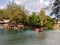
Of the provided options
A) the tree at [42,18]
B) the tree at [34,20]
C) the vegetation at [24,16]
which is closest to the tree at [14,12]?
the vegetation at [24,16]

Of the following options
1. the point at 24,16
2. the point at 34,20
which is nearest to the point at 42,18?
the point at 34,20

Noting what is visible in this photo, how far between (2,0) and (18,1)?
54 centimetres

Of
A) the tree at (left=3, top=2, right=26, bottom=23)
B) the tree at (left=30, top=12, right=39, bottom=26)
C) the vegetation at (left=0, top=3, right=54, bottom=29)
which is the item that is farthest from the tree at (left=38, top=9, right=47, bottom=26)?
the tree at (left=3, top=2, right=26, bottom=23)

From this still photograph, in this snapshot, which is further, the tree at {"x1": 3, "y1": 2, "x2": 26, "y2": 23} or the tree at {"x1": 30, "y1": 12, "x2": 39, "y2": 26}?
the tree at {"x1": 30, "y1": 12, "x2": 39, "y2": 26}

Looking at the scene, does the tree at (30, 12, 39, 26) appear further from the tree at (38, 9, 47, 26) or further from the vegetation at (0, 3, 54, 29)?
the tree at (38, 9, 47, 26)

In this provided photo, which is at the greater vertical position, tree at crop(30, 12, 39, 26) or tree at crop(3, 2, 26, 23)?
tree at crop(3, 2, 26, 23)

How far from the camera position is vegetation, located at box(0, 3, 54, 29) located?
5.31m

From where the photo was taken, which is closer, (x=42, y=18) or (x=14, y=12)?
(x=14, y=12)

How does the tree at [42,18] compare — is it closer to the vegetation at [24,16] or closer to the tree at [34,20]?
the vegetation at [24,16]

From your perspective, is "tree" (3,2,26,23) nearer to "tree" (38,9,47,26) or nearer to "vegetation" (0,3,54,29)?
"vegetation" (0,3,54,29)

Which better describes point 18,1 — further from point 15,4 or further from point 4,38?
point 4,38

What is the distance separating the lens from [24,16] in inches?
214

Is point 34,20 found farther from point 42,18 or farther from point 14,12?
point 14,12

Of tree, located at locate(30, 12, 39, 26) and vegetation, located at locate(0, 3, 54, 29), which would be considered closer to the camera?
vegetation, located at locate(0, 3, 54, 29)
